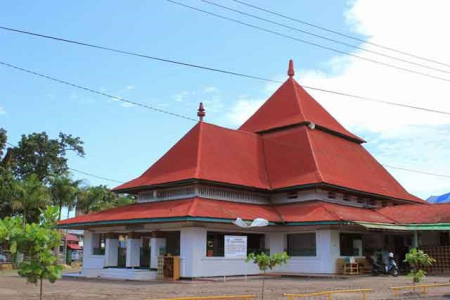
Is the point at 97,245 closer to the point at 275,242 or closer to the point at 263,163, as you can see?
the point at 275,242

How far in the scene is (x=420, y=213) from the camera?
25.9 m

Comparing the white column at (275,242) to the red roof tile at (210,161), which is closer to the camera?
the red roof tile at (210,161)

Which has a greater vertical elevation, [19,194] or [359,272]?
[19,194]

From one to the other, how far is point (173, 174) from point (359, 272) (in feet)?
32.7

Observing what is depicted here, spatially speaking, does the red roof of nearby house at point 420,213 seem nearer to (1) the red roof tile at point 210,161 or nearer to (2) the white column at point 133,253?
(1) the red roof tile at point 210,161

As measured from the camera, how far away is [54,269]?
760cm

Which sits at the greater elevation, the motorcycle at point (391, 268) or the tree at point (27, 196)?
the tree at point (27, 196)

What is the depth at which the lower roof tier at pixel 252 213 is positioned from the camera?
21.2 metres

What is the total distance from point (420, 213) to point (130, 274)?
14861 mm

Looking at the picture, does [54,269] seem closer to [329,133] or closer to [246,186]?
[246,186]

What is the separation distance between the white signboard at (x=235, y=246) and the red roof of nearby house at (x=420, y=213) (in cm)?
1051

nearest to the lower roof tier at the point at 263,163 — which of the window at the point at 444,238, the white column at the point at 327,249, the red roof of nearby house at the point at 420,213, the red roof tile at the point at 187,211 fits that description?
the red roof tile at the point at 187,211

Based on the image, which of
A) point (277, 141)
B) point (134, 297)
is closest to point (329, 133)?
point (277, 141)

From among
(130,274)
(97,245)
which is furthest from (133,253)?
(97,245)
